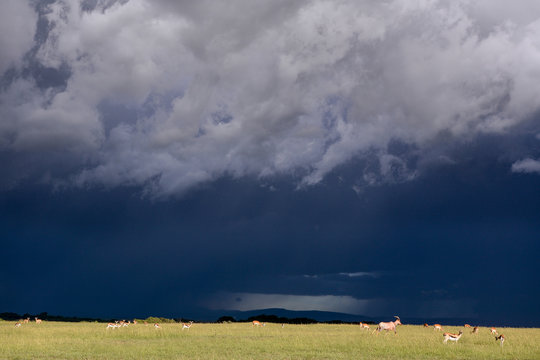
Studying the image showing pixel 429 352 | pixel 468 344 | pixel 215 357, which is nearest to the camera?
pixel 215 357

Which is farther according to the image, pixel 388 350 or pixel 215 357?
pixel 388 350

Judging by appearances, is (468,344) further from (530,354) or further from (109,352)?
(109,352)

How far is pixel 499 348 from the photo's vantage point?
1225 inches

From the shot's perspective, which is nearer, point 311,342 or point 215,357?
point 215,357

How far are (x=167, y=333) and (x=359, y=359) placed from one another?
21.0m

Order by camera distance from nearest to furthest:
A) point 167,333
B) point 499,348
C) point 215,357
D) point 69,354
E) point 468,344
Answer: point 215,357, point 69,354, point 499,348, point 468,344, point 167,333

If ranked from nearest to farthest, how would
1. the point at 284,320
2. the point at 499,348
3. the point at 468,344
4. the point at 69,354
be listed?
the point at 69,354, the point at 499,348, the point at 468,344, the point at 284,320

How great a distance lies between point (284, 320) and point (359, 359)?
6422cm

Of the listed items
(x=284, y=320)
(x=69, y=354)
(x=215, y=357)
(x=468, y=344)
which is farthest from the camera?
(x=284, y=320)

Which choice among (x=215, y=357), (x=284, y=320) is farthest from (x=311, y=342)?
(x=284, y=320)

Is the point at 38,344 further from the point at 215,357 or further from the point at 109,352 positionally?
the point at 215,357

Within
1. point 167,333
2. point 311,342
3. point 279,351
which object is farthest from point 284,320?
point 279,351

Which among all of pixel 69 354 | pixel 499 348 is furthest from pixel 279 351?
pixel 499 348

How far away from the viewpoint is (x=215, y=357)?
80.2 feet
